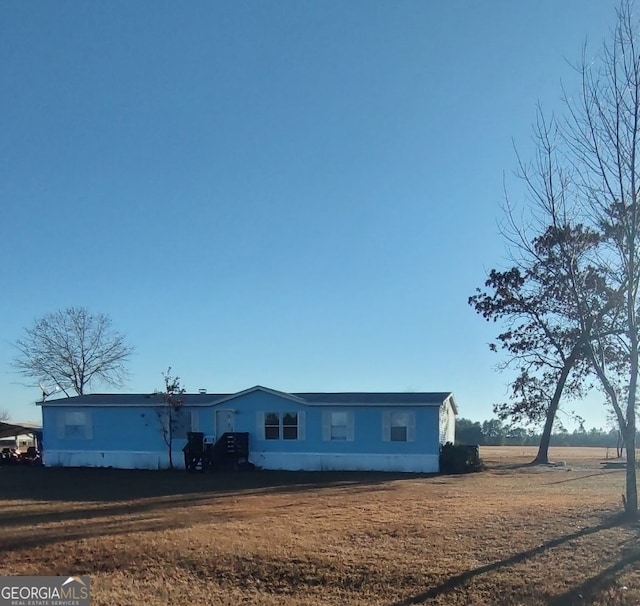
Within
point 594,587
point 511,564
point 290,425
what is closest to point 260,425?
point 290,425

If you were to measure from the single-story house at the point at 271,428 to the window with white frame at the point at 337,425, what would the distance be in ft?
0.13

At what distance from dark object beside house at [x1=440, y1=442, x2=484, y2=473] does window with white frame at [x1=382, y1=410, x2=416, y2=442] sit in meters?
1.57

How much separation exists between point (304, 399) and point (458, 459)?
20.7 ft

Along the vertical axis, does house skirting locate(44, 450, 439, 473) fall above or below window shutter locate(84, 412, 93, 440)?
below

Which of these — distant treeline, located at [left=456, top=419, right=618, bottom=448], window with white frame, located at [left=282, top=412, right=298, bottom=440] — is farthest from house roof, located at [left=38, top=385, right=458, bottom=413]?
distant treeline, located at [left=456, top=419, right=618, bottom=448]

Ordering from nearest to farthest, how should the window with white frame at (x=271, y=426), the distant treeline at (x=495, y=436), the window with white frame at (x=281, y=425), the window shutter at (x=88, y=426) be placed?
the window with white frame at (x=281, y=425) → the window with white frame at (x=271, y=426) → the window shutter at (x=88, y=426) → the distant treeline at (x=495, y=436)

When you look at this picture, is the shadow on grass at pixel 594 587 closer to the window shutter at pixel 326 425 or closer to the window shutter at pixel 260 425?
the window shutter at pixel 326 425

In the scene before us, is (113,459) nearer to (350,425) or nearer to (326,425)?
(326,425)

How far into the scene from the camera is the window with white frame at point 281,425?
88.1ft

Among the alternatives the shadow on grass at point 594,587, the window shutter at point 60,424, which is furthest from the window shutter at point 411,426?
the shadow on grass at point 594,587

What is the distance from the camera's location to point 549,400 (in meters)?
32.3

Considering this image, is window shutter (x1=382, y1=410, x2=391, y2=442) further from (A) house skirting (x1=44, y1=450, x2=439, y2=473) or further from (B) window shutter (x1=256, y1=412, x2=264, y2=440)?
(B) window shutter (x1=256, y1=412, x2=264, y2=440)

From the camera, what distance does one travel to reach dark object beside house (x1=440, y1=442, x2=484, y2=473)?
84.8 feet

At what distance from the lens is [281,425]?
1064 inches
